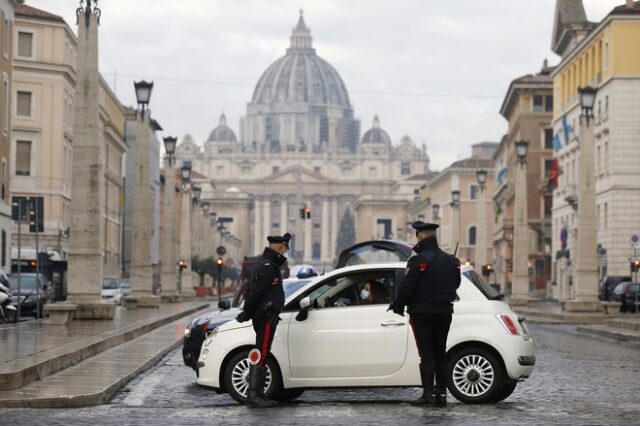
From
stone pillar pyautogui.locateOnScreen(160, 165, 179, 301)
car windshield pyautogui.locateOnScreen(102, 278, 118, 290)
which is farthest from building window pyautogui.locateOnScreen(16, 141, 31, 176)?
car windshield pyautogui.locateOnScreen(102, 278, 118, 290)

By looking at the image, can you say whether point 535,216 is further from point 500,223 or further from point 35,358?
point 35,358

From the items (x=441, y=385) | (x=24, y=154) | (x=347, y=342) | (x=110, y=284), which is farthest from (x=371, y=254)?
(x=24, y=154)

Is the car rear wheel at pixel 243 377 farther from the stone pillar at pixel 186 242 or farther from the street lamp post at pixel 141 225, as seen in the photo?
the stone pillar at pixel 186 242

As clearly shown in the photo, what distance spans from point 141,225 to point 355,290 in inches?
1309

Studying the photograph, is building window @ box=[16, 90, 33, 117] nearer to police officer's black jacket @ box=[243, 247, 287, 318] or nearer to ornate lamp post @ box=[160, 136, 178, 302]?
ornate lamp post @ box=[160, 136, 178, 302]

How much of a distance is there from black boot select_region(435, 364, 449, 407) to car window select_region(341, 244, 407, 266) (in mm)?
10759

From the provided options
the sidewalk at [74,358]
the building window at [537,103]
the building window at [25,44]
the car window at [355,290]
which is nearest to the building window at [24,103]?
the building window at [25,44]

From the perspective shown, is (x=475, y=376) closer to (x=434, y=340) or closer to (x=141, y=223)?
(x=434, y=340)

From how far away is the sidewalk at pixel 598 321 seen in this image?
36341 mm

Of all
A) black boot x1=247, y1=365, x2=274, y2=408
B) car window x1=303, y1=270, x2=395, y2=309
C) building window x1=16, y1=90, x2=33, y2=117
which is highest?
building window x1=16, y1=90, x2=33, y2=117

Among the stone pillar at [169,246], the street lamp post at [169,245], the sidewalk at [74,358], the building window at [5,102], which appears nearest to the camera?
the sidewalk at [74,358]

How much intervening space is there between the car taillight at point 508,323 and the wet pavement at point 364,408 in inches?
28.4

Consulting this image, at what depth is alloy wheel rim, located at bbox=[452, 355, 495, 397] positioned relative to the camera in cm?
1564

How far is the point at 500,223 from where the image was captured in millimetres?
122938
